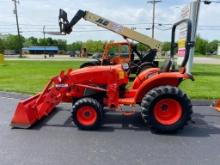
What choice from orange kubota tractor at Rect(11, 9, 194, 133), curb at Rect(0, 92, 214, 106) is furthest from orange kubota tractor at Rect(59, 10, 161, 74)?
orange kubota tractor at Rect(11, 9, 194, 133)

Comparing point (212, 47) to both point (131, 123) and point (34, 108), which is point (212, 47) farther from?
point (34, 108)

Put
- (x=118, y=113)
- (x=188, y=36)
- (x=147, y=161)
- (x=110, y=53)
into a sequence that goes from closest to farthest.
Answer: (x=147, y=161) < (x=188, y=36) < (x=118, y=113) < (x=110, y=53)

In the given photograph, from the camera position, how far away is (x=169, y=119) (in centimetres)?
610

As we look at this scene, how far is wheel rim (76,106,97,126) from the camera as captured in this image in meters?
6.20

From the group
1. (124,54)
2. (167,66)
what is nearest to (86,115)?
(167,66)

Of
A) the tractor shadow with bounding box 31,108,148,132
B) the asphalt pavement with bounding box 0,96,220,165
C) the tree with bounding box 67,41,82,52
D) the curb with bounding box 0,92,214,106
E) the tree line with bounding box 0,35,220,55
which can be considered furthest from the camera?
the tree with bounding box 67,41,82,52

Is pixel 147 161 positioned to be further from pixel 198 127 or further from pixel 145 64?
pixel 145 64

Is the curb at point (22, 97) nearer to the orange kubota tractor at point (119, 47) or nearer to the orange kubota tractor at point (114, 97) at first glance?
the orange kubota tractor at point (114, 97)

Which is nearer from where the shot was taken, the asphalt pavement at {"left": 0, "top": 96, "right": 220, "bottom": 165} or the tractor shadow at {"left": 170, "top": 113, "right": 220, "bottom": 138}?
the asphalt pavement at {"left": 0, "top": 96, "right": 220, "bottom": 165}

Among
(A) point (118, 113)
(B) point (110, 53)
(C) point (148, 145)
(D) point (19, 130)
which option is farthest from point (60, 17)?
(C) point (148, 145)

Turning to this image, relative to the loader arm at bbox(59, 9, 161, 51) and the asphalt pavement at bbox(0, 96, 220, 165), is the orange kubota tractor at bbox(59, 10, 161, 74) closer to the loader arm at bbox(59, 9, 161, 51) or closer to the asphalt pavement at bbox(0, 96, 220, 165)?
the loader arm at bbox(59, 9, 161, 51)

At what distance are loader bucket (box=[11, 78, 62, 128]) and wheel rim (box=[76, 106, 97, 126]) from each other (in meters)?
0.64

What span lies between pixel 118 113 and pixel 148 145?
2.33 metres

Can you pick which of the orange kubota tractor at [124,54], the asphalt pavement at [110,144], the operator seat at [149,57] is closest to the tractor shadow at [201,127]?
the asphalt pavement at [110,144]
